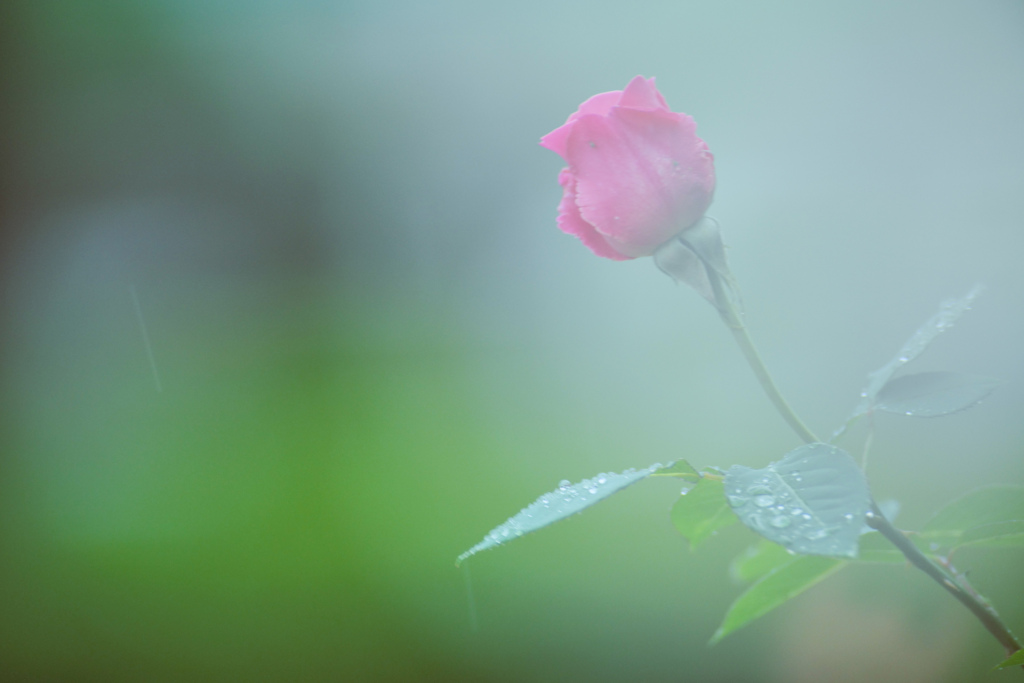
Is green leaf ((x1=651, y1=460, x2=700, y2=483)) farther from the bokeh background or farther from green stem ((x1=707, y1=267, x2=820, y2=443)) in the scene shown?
the bokeh background

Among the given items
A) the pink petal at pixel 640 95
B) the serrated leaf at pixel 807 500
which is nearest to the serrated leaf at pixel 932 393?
the serrated leaf at pixel 807 500

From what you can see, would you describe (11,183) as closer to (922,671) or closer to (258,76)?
(258,76)

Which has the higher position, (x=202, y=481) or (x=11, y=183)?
(x=11, y=183)

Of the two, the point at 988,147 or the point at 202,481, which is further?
the point at 202,481

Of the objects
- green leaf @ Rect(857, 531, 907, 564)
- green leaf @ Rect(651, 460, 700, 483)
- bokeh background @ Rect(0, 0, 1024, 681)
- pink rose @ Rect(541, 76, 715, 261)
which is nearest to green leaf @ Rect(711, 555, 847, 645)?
green leaf @ Rect(857, 531, 907, 564)

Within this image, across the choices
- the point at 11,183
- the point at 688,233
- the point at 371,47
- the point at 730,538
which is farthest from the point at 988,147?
the point at 11,183

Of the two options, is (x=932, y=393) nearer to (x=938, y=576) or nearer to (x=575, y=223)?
(x=938, y=576)
